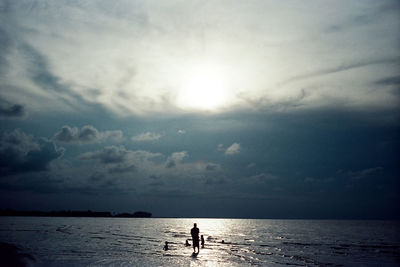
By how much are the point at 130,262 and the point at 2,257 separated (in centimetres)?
1012

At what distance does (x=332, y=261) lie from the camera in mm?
35250

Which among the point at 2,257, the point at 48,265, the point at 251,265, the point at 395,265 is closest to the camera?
the point at 48,265

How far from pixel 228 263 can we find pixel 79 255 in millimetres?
13845

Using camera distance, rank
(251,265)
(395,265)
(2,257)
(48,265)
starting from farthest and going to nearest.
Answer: (395,265), (251,265), (2,257), (48,265)

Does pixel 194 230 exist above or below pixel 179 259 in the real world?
above

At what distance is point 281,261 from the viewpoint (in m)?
33.9

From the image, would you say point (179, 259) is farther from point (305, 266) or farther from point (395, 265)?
point (395, 265)

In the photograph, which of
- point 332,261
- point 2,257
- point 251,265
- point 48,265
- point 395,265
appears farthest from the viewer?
point 332,261

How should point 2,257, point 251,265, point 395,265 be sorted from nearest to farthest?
point 2,257 → point 251,265 → point 395,265

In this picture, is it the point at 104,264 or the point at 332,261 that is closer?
the point at 104,264

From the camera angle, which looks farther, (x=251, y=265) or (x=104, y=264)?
(x=251, y=265)

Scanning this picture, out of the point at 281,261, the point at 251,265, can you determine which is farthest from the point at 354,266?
the point at 251,265

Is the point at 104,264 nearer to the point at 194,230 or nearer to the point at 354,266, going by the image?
the point at 194,230

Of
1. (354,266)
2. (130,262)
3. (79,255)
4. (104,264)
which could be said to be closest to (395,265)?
(354,266)
